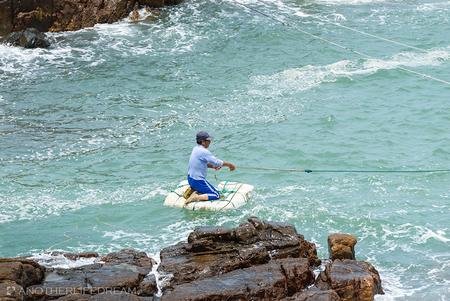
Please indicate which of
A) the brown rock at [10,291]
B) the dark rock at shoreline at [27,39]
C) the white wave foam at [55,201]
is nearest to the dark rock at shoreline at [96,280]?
the brown rock at [10,291]

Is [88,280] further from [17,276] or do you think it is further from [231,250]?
[231,250]

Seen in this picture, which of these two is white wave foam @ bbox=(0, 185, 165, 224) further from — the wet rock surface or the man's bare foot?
the wet rock surface

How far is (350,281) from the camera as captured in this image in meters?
10.6

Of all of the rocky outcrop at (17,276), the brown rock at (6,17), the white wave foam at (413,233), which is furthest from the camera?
the brown rock at (6,17)

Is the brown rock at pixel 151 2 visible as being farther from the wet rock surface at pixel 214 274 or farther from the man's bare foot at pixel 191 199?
the wet rock surface at pixel 214 274

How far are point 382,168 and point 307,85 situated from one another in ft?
21.0

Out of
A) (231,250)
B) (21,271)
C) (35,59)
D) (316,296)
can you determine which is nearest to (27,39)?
(35,59)

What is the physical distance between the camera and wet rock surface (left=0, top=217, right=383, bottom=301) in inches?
402

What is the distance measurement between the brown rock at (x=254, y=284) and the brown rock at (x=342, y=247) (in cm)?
82

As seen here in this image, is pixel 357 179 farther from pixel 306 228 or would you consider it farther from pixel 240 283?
pixel 240 283

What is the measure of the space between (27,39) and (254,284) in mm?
18978

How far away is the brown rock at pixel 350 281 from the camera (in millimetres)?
10570

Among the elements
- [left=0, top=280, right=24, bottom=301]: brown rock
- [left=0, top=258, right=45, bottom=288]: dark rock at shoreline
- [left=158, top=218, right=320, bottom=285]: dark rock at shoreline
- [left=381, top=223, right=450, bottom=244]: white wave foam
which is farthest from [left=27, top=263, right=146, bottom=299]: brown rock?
[left=381, top=223, right=450, bottom=244]: white wave foam

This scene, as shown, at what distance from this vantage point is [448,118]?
19969 millimetres
